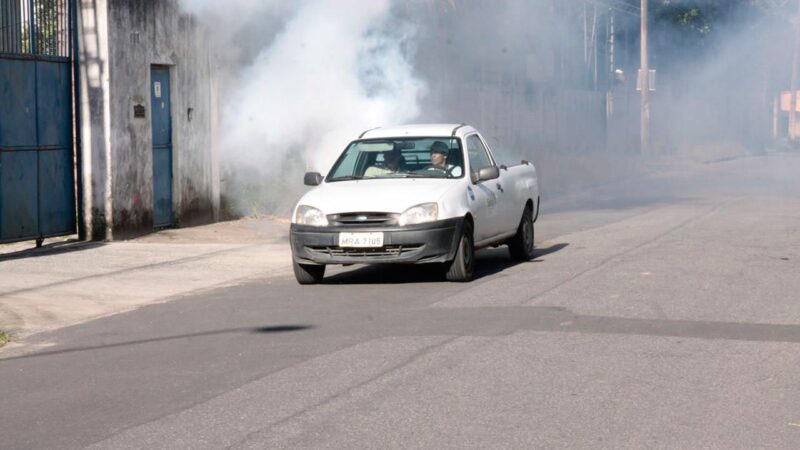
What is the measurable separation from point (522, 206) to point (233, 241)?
468 cm

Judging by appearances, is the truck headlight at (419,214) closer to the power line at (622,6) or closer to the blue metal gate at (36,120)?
the blue metal gate at (36,120)

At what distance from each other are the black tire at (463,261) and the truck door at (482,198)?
1.11 feet

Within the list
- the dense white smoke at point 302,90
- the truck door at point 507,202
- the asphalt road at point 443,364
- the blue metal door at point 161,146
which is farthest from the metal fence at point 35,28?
the truck door at point 507,202

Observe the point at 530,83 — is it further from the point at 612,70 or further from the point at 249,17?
the point at 249,17

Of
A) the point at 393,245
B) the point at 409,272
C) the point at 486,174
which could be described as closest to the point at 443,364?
the point at 393,245

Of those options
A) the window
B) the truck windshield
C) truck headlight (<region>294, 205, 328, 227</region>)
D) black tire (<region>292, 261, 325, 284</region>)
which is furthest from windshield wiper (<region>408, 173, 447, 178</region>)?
black tire (<region>292, 261, 325, 284</region>)

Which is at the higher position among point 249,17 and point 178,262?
point 249,17

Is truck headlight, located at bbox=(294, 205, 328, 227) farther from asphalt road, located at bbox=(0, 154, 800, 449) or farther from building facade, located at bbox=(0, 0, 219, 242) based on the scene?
building facade, located at bbox=(0, 0, 219, 242)

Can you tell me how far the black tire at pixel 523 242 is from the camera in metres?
14.4

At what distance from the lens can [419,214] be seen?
12.1 metres

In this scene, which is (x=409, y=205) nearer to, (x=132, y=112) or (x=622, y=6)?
(x=132, y=112)

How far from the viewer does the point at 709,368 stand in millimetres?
8023

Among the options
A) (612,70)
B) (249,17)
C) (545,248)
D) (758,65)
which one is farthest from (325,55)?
(758,65)

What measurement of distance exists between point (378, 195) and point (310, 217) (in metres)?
0.69
